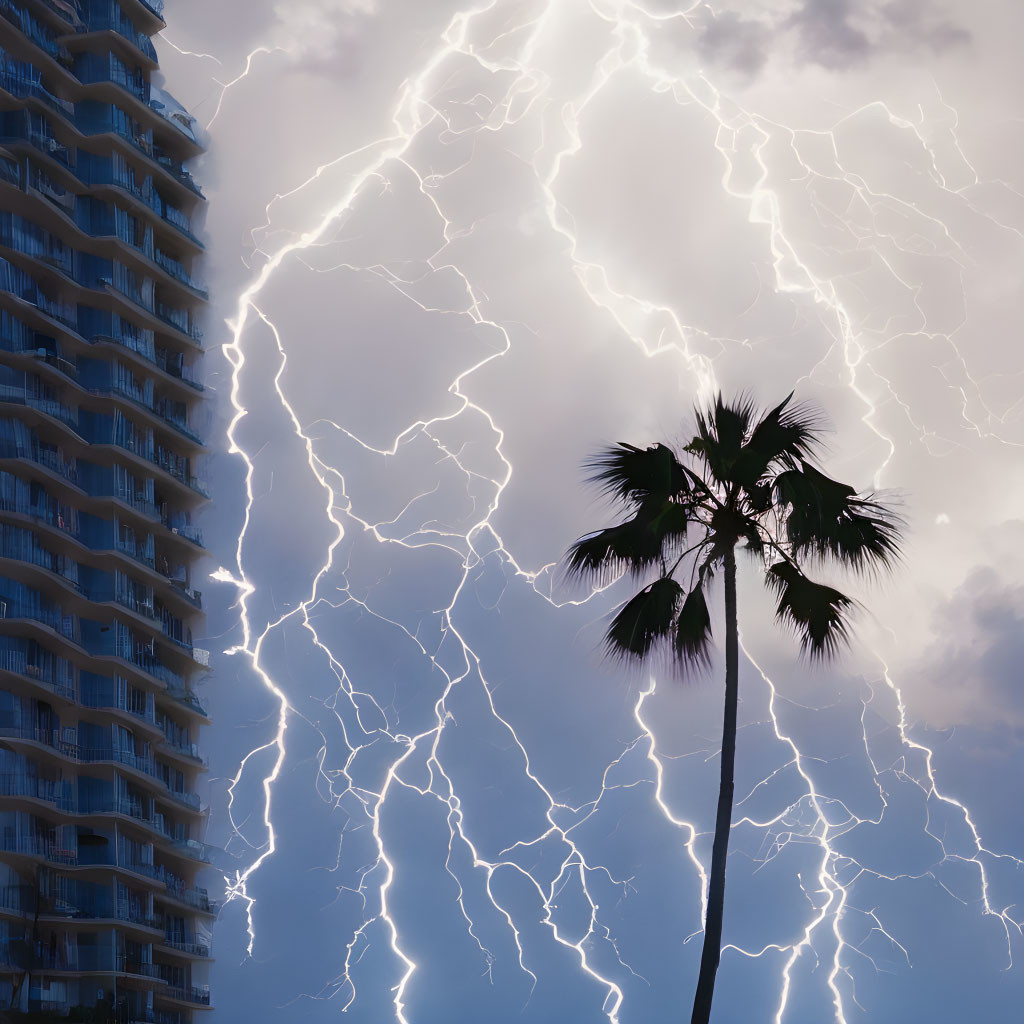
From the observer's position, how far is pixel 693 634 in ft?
52.5

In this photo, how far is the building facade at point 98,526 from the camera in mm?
30031

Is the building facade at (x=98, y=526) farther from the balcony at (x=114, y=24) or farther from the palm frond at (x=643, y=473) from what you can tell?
the palm frond at (x=643, y=473)

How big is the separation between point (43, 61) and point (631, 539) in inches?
867

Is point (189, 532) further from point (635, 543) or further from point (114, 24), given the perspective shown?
point (635, 543)

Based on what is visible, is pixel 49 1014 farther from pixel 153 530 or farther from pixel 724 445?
pixel 724 445

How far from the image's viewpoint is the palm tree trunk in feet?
48.4

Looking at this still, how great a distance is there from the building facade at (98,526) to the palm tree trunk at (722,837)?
1648cm

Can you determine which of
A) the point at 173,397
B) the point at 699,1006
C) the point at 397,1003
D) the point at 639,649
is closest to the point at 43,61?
the point at 173,397

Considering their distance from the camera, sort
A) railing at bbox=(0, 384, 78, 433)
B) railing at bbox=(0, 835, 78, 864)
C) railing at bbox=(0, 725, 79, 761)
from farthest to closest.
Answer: railing at bbox=(0, 384, 78, 433) < railing at bbox=(0, 725, 79, 761) < railing at bbox=(0, 835, 78, 864)

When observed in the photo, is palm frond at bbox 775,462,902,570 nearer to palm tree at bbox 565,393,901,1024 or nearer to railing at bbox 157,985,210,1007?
palm tree at bbox 565,393,901,1024

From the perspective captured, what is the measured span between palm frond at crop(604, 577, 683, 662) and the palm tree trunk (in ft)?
2.10

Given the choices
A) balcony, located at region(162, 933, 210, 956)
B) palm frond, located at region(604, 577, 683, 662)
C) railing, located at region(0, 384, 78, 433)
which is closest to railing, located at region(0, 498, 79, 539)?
railing, located at region(0, 384, 78, 433)

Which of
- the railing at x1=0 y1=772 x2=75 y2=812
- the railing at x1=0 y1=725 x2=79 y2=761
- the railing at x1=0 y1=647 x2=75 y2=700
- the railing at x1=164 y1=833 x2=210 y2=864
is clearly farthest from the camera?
the railing at x1=164 y1=833 x2=210 y2=864

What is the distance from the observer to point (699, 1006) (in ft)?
48.3
